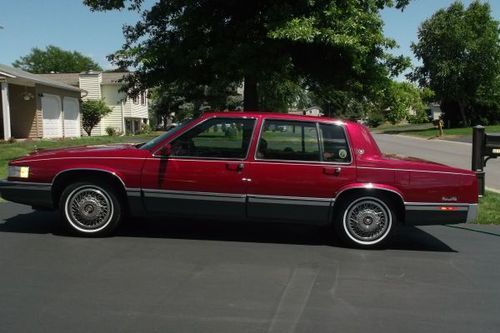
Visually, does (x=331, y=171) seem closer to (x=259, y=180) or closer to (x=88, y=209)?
(x=259, y=180)

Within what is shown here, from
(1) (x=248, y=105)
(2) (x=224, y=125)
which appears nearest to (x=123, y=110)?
(1) (x=248, y=105)

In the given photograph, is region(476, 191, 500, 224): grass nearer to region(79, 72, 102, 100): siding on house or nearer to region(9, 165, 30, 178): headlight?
region(9, 165, 30, 178): headlight

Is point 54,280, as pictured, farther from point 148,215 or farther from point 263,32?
point 263,32

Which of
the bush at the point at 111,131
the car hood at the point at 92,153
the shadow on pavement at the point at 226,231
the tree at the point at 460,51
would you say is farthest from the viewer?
the tree at the point at 460,51

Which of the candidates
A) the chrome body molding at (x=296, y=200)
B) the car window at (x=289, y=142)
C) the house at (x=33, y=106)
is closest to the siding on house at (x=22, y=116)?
the house at (x=33, y=106)

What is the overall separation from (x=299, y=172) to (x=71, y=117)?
29.1 m

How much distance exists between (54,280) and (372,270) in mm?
3042

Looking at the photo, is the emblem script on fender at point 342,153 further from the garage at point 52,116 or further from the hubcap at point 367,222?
the garage at point 52,116

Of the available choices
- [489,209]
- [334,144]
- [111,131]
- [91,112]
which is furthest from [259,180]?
[111,131]

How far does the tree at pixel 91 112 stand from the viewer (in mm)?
38250

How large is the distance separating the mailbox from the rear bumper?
2.54 metres

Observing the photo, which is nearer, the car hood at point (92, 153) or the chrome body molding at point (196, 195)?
the chrome body molding at point (196, 195)

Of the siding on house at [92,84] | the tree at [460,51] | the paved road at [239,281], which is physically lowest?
the paved road at [239,281]

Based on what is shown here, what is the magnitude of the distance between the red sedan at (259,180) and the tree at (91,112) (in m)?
32.6
